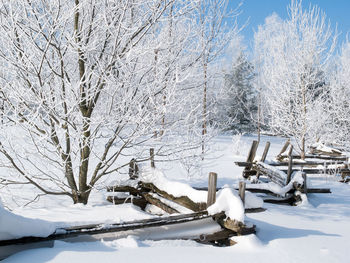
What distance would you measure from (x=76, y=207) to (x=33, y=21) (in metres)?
2.94

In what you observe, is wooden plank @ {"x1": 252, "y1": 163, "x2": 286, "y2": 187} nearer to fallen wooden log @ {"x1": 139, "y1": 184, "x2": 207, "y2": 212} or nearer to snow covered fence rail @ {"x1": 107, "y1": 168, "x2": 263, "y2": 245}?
snow covered fence rail @ {"x1": 107, "y1": 168, "x2": 263, "y2": 245}

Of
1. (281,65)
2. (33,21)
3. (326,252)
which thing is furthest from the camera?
(281,65)

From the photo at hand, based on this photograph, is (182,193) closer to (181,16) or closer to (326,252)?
(326,252)

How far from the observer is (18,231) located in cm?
280

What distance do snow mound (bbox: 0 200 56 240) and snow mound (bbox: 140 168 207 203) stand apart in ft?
6.77

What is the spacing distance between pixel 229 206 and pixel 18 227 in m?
2.41

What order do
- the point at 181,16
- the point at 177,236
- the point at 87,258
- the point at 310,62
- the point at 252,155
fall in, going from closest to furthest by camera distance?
the point at 87,258 → the point at 177,236 → the point at 181,16 → the point at 252,155 → the point at 310,62

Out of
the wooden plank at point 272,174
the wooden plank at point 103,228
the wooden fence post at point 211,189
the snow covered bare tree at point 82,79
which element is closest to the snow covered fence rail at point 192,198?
the wooden fence post at point 211,189

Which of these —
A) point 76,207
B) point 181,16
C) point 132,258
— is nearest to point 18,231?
point 132,258

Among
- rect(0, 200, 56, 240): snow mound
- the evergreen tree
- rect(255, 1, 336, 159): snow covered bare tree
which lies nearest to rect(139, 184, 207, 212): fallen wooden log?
rect(0, 200, 56, 240): snow mound

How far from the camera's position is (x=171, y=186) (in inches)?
193

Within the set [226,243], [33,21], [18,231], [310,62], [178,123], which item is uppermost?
[310,62]

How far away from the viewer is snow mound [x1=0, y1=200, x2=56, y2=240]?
274cm

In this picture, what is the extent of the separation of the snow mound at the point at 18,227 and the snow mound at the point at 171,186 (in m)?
2.06
